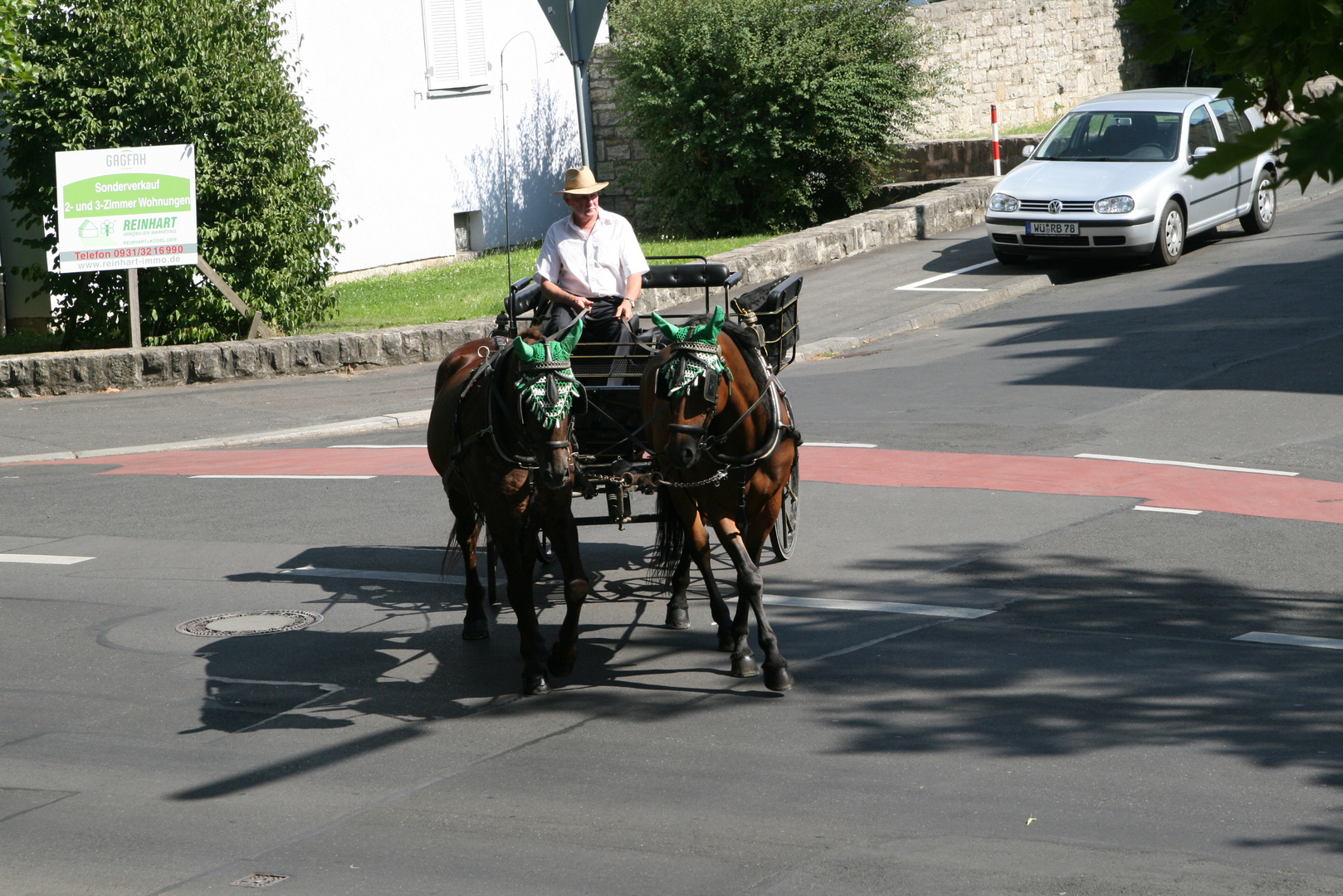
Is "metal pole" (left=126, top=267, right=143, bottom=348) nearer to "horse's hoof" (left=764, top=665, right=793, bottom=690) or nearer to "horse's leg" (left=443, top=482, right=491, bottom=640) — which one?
"horse's leg" (left=443, top=482, right=491, bottom=640)

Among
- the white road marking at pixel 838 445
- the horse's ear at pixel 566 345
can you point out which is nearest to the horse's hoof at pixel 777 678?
the horse's ear at pixel 566 345

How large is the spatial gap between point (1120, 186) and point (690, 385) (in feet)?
45.9

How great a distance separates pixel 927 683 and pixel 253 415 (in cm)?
1006

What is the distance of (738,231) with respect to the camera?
24453 mm

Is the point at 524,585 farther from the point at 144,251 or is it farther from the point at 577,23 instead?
the point at 144,251

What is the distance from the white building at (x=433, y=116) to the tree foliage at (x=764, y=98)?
8.44 ft

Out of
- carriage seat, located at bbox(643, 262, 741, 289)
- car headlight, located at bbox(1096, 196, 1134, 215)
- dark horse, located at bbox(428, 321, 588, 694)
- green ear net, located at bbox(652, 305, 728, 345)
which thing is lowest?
dark horse, located at bbox(428, 321, 588, 694)

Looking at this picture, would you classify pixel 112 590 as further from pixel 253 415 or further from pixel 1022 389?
pixel 1022 389

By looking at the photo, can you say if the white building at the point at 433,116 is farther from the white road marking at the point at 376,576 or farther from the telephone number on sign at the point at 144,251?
the white road marking at the point at 376,576

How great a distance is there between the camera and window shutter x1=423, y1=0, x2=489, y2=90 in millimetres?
24703

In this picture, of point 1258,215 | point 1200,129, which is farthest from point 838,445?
point 1258,215

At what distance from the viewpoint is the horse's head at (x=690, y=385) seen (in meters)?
6.36

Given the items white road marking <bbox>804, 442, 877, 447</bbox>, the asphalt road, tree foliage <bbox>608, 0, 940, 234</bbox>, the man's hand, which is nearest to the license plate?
tree foliage <bbox>608, 0, 940, 234</bbox>

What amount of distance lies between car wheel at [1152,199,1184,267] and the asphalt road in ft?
21.4
